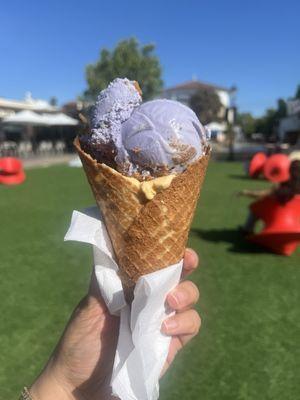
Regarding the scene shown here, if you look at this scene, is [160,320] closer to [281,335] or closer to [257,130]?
[281,335]

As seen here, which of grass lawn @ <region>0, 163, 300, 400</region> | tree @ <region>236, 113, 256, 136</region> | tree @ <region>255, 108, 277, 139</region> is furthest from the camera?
tree @ <region>236, 113, 256, 136</region>

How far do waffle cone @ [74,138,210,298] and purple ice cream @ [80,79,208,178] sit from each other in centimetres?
6

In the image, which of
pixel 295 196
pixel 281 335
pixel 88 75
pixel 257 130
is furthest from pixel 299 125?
pixel 257 130

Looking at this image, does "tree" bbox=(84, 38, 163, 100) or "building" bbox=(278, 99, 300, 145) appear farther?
"building" bbox=(278, 99, 300, 145)

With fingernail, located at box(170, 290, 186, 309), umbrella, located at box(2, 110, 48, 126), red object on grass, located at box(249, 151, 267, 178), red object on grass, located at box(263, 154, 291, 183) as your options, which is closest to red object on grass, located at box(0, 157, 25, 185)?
red object on grass, located at box(249, 151, 267, 178)

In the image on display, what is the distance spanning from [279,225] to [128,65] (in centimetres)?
3031

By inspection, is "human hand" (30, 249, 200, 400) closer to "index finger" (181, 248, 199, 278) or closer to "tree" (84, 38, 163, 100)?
"index finger" (181, 248, 199, 278)

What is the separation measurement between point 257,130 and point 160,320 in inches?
3359

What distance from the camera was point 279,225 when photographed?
6.18 m

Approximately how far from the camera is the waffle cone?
5.57 ft

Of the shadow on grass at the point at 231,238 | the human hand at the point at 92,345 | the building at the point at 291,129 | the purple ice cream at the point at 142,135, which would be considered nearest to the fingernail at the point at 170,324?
the human hand at the point at 92,345

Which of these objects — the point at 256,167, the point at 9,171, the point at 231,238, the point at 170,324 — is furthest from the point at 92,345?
the point at 9,171

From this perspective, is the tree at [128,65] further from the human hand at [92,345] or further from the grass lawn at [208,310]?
the human hand at [92,345]

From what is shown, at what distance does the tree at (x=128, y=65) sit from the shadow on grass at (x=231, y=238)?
27.5 meters
